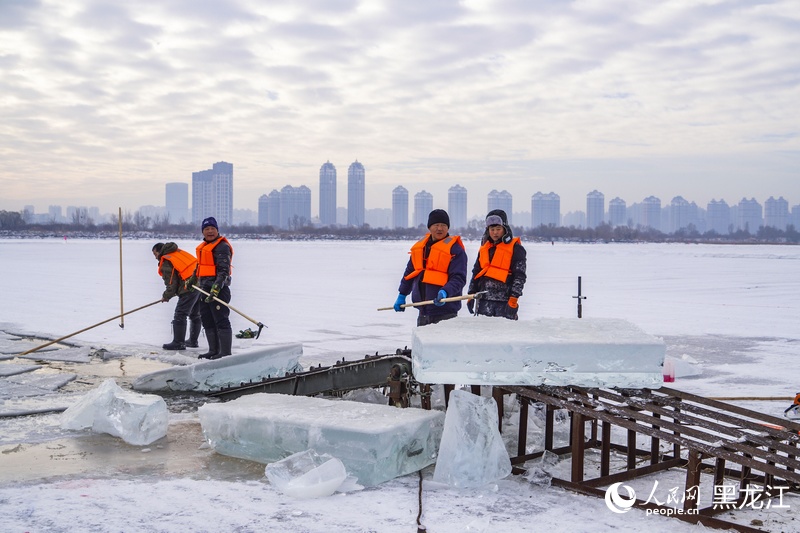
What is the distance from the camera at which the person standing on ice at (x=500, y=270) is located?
694 cm

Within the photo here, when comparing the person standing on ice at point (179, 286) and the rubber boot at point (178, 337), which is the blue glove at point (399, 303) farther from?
the rubber boot at point (178, 337)

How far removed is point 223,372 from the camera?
7125 mm

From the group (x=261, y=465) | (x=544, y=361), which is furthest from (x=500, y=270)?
(x=261, y=465)

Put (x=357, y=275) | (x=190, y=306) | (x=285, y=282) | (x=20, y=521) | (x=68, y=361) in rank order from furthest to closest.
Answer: (x=357, y=275), (x=285, y=282), (x=190, y=306), (x=68, y=361), (x=20, y=521)

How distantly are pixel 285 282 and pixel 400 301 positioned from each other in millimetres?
14688

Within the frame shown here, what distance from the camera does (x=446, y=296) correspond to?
659 centimetres

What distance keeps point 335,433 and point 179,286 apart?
19.2 ft

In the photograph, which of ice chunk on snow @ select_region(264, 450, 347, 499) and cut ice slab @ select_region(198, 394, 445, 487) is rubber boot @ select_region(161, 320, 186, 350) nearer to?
cut ice slab @ select_region(198, 394, 445, 487)

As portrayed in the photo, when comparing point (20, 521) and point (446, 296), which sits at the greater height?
point (446, 296)

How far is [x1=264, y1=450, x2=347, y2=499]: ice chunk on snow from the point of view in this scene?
13.6 ft

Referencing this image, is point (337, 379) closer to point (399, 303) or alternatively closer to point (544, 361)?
point (399, 303)

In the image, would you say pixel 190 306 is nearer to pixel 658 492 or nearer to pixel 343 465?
pixel 343 465

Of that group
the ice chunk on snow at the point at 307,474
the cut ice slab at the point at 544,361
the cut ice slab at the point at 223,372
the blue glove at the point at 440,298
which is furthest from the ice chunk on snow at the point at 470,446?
the cut ice slab at the point at 223,372

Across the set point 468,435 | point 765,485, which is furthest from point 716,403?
point 468,435
